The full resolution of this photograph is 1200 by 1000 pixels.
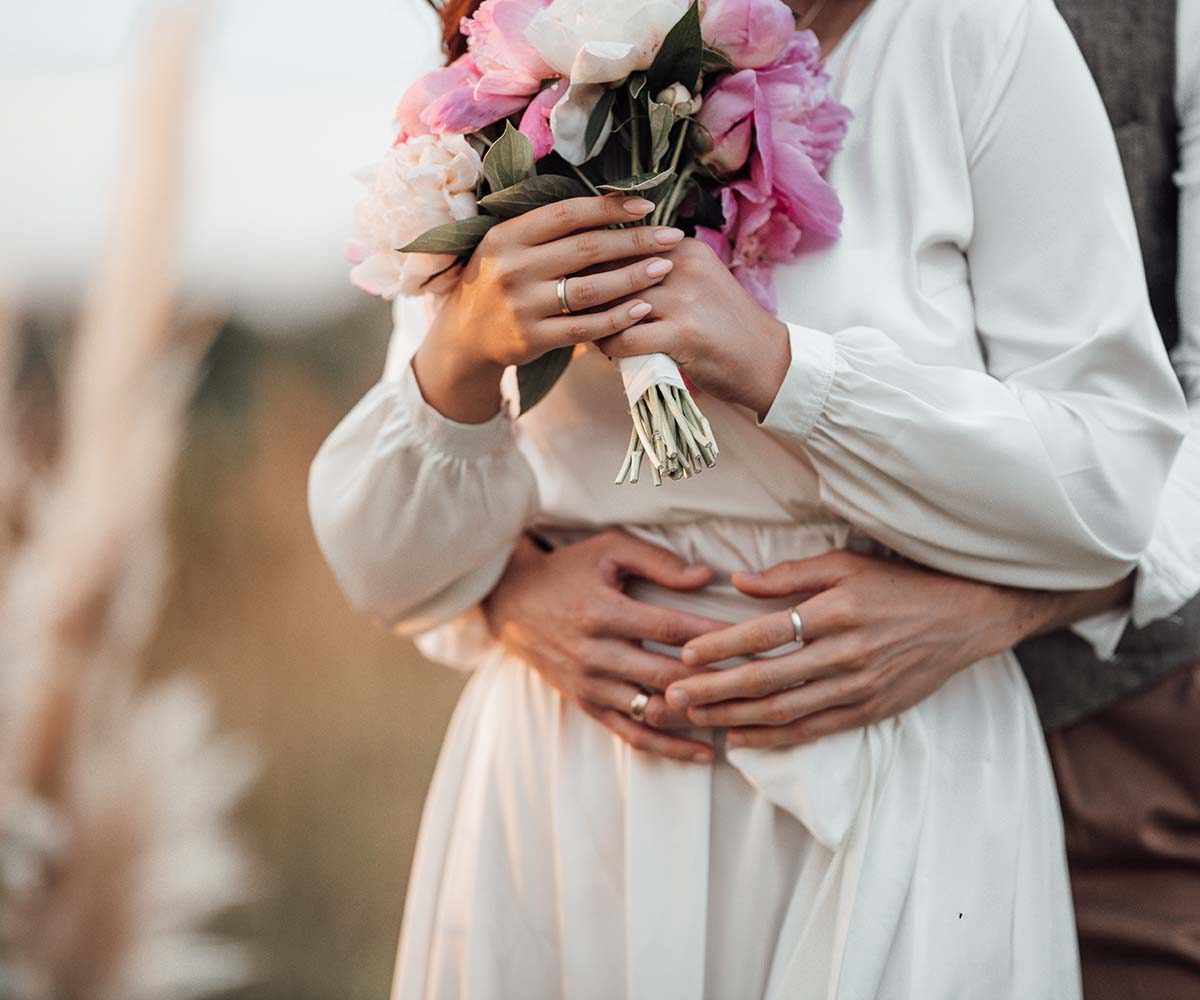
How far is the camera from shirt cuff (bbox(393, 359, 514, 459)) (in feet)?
3.20

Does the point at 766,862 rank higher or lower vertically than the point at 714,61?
lower

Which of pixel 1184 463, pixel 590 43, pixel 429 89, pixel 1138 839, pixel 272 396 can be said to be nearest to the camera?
pixel 590 43

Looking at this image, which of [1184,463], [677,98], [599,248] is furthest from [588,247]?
[1184,463]

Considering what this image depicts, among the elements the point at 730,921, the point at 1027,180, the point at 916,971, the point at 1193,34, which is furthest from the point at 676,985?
the point at 1193,34

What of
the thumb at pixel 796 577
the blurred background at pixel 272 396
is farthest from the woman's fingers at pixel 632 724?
the blurred background at pixel 272 396

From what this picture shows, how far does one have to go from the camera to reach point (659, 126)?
795 millimetres

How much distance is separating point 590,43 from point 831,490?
14.5 inches

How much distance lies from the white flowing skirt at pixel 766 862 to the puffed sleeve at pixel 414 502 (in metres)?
0.15

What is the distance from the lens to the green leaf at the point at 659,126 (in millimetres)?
792

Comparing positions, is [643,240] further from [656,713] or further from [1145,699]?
[1145,699]

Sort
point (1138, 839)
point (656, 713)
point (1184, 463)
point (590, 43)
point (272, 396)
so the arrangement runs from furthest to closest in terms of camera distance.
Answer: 1. point (272, 396)
2. point (1138, 839)
3. point (1184, 463)
4. point (656, 713)
5. point (590, 43)

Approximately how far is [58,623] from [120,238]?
0.63 metres

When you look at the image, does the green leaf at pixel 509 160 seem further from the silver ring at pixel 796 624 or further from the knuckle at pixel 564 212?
the silver ring at pixel 796 624

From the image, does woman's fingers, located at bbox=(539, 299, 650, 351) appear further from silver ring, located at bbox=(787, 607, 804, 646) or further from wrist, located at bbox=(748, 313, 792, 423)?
silver ring, located at bbox=(787, 607, 804, 646)
